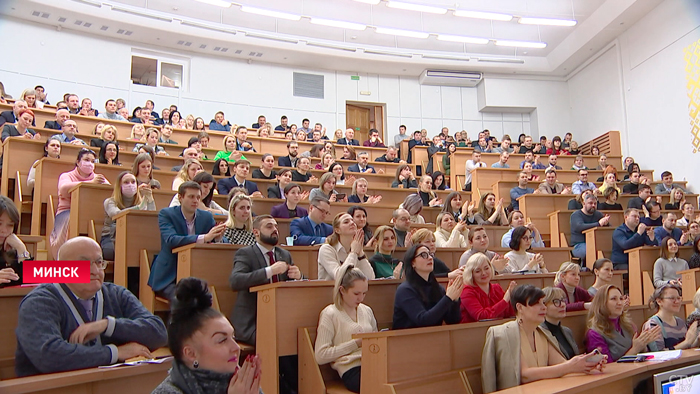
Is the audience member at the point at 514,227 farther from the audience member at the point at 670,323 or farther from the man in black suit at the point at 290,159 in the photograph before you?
the man in black suit at the point at 290,159

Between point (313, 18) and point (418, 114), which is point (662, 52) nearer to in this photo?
point (418, 114)

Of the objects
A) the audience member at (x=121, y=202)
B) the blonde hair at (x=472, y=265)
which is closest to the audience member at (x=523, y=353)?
the blonde hair at (x=472, y=265)

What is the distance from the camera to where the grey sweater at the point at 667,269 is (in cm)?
480

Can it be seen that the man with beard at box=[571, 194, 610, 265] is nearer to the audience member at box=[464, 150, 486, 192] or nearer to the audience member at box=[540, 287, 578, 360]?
the audience member at box=[464, 150, 486, 192]

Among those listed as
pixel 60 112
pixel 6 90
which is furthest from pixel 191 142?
pixel 6 90

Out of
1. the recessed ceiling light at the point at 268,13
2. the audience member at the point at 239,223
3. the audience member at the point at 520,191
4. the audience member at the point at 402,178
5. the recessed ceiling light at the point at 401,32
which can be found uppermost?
the recessed ceiling light at the point at 268,13

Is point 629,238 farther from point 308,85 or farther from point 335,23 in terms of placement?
point 308,85

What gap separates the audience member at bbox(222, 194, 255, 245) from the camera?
334 centimetres

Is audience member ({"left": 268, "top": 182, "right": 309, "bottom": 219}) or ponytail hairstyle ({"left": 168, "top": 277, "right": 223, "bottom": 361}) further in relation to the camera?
audience member ({"left": 268, "top": 182, "right": 309, "bottom": 219})

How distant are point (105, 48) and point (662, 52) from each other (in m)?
8.83

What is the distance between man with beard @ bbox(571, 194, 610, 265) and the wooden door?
6.21 m

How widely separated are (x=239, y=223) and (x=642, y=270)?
3621 millimetres

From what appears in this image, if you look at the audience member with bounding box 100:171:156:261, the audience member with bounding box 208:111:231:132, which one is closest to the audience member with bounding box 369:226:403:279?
the audience member with bounding box 100:171:156:261

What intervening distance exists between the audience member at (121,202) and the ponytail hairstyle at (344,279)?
1.54m
